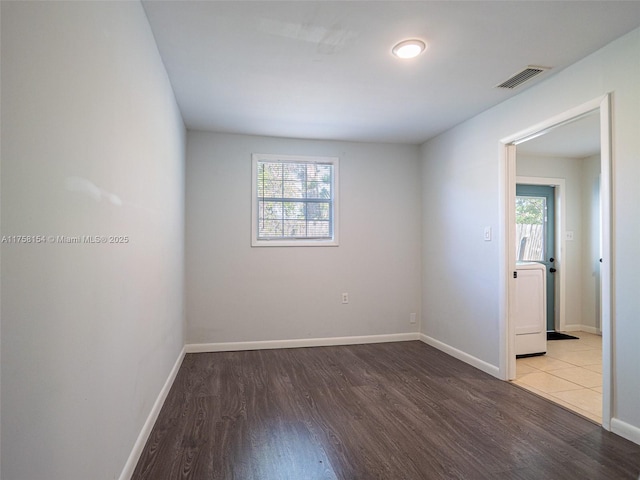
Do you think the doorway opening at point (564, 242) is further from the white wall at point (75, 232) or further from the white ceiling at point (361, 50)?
the white wall at point (75, 232)

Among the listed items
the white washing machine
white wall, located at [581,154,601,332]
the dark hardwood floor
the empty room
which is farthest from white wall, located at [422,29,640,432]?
white wall, located at [581,154,601,332]

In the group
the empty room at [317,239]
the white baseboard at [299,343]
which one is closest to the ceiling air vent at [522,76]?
Result: the empty room at [317,239]

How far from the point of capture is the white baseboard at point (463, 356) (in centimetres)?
321

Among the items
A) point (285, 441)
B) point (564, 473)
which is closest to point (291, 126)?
point (285, 441)

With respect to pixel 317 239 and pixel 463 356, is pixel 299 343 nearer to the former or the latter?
pixel 317 239

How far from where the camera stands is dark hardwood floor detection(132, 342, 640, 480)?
6.02 feet

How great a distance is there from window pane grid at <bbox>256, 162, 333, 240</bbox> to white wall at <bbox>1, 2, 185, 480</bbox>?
2.09 metres

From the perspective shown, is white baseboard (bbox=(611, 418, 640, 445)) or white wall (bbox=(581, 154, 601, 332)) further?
white wall (bbox=(581, 154, 601, 332))

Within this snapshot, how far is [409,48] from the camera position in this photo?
2.22 m

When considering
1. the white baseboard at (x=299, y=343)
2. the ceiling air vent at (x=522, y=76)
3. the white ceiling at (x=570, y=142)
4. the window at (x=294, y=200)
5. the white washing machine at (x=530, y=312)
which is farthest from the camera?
the window at (x=294, y=200)

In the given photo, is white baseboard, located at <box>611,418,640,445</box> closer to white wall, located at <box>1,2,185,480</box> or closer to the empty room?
the empty room

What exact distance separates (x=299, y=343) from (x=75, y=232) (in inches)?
129

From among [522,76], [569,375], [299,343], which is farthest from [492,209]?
[299,343]

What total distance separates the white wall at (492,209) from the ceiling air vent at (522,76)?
0.15 meters
